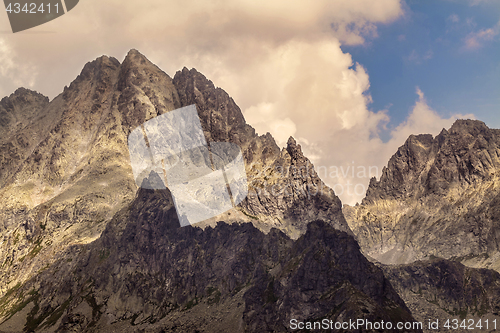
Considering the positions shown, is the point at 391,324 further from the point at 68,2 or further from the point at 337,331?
the point at 68,2

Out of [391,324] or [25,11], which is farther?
[391,324]

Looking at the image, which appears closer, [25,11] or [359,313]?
[25,11]

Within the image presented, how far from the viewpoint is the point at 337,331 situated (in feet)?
643

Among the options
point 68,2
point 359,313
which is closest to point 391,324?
point 359,313

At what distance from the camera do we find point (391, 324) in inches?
7805

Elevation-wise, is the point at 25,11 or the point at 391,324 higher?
the point at 25,11

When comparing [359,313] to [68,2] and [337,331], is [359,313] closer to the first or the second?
[337,331]

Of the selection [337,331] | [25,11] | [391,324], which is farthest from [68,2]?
[391,324]

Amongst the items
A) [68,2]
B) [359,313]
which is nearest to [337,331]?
[359,313]

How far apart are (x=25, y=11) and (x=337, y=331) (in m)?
192

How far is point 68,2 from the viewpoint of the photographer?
19012 centimetres

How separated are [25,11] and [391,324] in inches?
8209

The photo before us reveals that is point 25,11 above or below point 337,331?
above

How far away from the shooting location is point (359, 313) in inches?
7771
